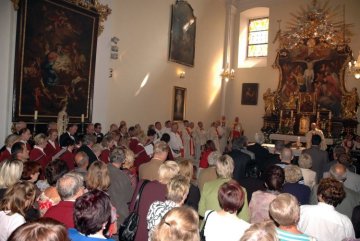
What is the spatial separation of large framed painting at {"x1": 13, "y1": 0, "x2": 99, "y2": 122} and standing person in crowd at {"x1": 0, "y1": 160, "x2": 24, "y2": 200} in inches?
238

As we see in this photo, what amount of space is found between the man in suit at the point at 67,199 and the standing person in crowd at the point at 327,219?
2.29 m

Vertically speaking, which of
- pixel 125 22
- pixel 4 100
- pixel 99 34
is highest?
pixel 125 22

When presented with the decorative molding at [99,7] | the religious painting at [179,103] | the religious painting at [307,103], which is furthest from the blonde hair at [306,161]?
the religious painting at [307,103]

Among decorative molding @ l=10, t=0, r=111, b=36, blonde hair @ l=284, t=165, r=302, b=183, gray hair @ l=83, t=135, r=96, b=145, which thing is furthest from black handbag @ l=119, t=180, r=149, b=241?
decorative molding @ l=10, t=0, r=111, b=36

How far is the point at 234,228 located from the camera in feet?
9.68

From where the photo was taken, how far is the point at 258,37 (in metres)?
20.4

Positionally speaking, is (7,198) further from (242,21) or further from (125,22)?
(242,21)

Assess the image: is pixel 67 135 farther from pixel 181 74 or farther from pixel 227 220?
pixel 181 74

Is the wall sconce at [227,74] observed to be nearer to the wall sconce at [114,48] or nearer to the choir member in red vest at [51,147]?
the wall sconce at [114,48]

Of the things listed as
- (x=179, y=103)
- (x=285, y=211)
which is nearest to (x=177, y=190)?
(x=285, y=211)

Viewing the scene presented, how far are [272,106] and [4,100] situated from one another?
1352 centimetres

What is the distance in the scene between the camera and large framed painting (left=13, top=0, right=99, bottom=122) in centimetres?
933

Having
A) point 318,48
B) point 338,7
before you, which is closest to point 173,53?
point 318,48

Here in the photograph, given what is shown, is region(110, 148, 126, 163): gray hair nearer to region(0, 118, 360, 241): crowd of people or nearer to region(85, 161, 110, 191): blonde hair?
region(0, 118, 360, 241): crowd of people
